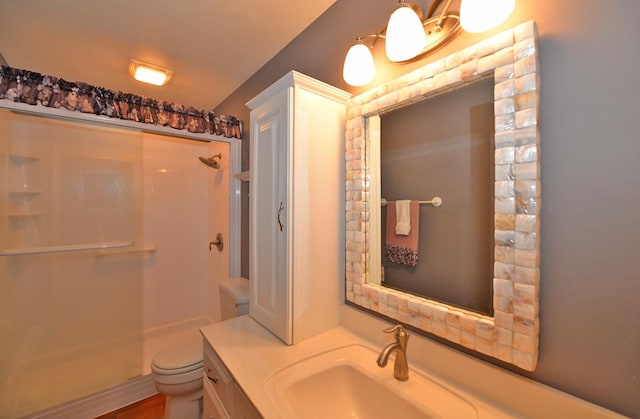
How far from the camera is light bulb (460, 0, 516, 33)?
26.0 inches

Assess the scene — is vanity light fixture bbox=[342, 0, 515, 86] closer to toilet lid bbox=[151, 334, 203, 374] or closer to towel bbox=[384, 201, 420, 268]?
towel bbox=[384, 201, 420, 268]

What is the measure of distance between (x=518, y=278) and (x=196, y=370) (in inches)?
64.9

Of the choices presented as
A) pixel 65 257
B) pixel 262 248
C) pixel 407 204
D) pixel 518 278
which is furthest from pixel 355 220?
pixel 65 257

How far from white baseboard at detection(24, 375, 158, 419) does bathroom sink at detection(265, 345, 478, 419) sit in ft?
5.53

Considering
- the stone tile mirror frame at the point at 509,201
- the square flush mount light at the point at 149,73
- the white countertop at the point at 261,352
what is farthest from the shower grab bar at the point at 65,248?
the stone tile mirror frame at the point at 509,201

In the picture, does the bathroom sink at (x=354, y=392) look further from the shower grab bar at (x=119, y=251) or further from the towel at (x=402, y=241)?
the shower grab bar at (x=119, y=251)

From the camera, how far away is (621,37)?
55cm

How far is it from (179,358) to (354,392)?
1149mm

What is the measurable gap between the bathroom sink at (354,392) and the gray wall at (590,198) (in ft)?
0.85

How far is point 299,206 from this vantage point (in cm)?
104

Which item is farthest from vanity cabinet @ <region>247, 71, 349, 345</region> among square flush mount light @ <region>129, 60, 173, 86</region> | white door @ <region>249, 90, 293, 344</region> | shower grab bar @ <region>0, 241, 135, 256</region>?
shower grab bar @ <region>0, 241, 135, 256</region>

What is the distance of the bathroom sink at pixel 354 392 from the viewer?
0.71 m

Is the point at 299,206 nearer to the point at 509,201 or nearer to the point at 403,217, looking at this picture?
the point at 403,217

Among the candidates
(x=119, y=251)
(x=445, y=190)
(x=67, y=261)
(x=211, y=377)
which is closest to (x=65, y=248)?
(x=67, y=261)
